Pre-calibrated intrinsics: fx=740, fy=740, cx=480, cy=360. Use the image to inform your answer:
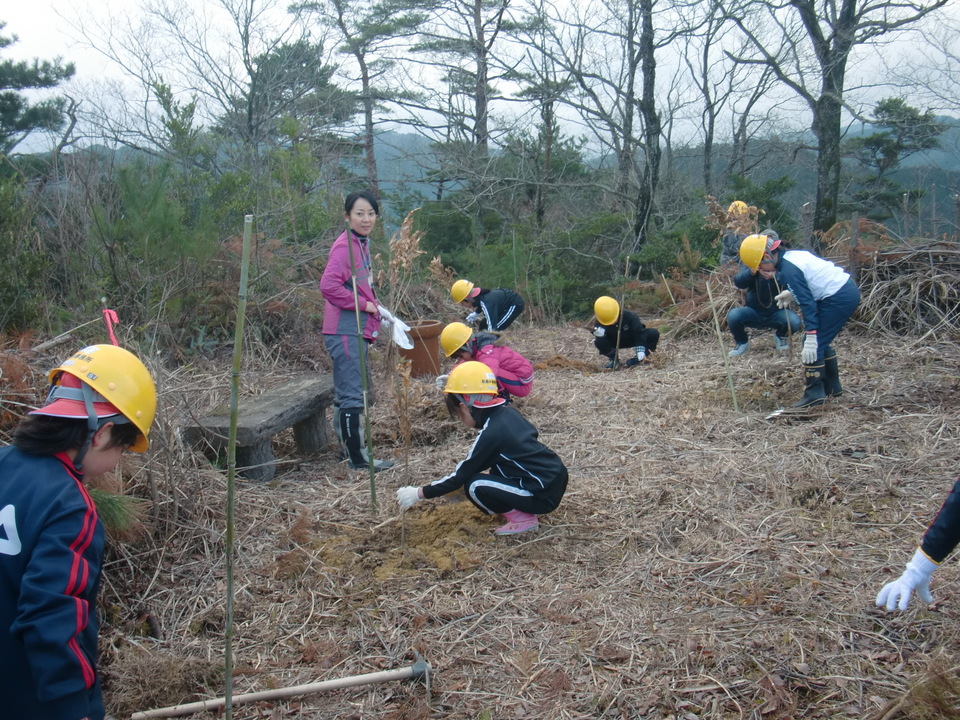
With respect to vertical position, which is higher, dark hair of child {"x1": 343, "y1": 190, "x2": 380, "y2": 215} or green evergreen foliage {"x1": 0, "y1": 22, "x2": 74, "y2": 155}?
green evergreen foliage {"x1": 0, "y1": 22, "x2": 74, "y2": 155}

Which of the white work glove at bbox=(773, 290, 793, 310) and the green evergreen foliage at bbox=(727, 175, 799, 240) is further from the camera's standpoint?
the green evergreen foliage at bbox=(727, 175, 799, 240)

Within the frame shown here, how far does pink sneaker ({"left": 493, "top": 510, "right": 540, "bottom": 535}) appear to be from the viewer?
3602 millimetres

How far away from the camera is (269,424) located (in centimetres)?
437

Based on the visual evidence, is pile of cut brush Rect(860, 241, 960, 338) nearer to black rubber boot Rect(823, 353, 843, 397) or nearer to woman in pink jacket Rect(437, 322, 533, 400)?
black rubber boot Rect(823, 353, 843, 397)

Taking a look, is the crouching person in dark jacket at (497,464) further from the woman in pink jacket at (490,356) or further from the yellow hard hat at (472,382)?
the woman in pink jacket at (490,356)

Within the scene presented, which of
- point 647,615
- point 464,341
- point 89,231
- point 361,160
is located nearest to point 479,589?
point 647,615

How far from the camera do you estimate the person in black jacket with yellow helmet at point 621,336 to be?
7.37m

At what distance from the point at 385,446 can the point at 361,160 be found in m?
13.0

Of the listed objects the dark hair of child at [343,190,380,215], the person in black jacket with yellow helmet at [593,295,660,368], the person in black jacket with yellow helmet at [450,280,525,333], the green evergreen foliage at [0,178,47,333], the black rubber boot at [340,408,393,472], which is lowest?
the black rubber boot at [340,408,393,472]

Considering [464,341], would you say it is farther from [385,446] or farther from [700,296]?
[700,296]

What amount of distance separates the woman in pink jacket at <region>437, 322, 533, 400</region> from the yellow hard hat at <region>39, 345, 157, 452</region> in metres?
3.28

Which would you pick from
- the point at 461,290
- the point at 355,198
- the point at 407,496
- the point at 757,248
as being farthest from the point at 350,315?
the point at 757,248

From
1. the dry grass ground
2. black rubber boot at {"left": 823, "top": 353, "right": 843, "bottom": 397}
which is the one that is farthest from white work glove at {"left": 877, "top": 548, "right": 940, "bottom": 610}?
black rubber boot at {"left": 823, "top": 353, "right": 843, "bottom": 397}

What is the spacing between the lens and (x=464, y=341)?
16.5ft
